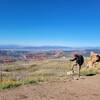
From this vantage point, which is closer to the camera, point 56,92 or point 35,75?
point 56,92

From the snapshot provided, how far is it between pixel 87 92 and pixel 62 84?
2.72m

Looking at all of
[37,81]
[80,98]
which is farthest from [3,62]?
[80,98]

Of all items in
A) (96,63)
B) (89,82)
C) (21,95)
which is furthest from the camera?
(96,63)

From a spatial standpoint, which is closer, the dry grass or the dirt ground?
the dirt ground

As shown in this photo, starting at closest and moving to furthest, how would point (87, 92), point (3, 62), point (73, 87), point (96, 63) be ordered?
point (87, 92) < point (73, 87) < point (96, 63) < point (3, 62)

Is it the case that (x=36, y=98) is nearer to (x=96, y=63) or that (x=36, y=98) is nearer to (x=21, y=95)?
(x=21, y=95)

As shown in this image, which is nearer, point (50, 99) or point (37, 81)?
point (50, 99)

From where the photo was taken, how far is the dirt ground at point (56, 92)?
14.3 meters

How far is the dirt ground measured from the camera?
14.3m

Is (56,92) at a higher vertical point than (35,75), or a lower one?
higher

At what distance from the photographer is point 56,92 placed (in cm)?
1553

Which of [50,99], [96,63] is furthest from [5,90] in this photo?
[96,63]

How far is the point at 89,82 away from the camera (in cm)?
1894

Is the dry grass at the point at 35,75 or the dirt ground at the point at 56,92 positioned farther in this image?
the dry grass at the point at 35,75
